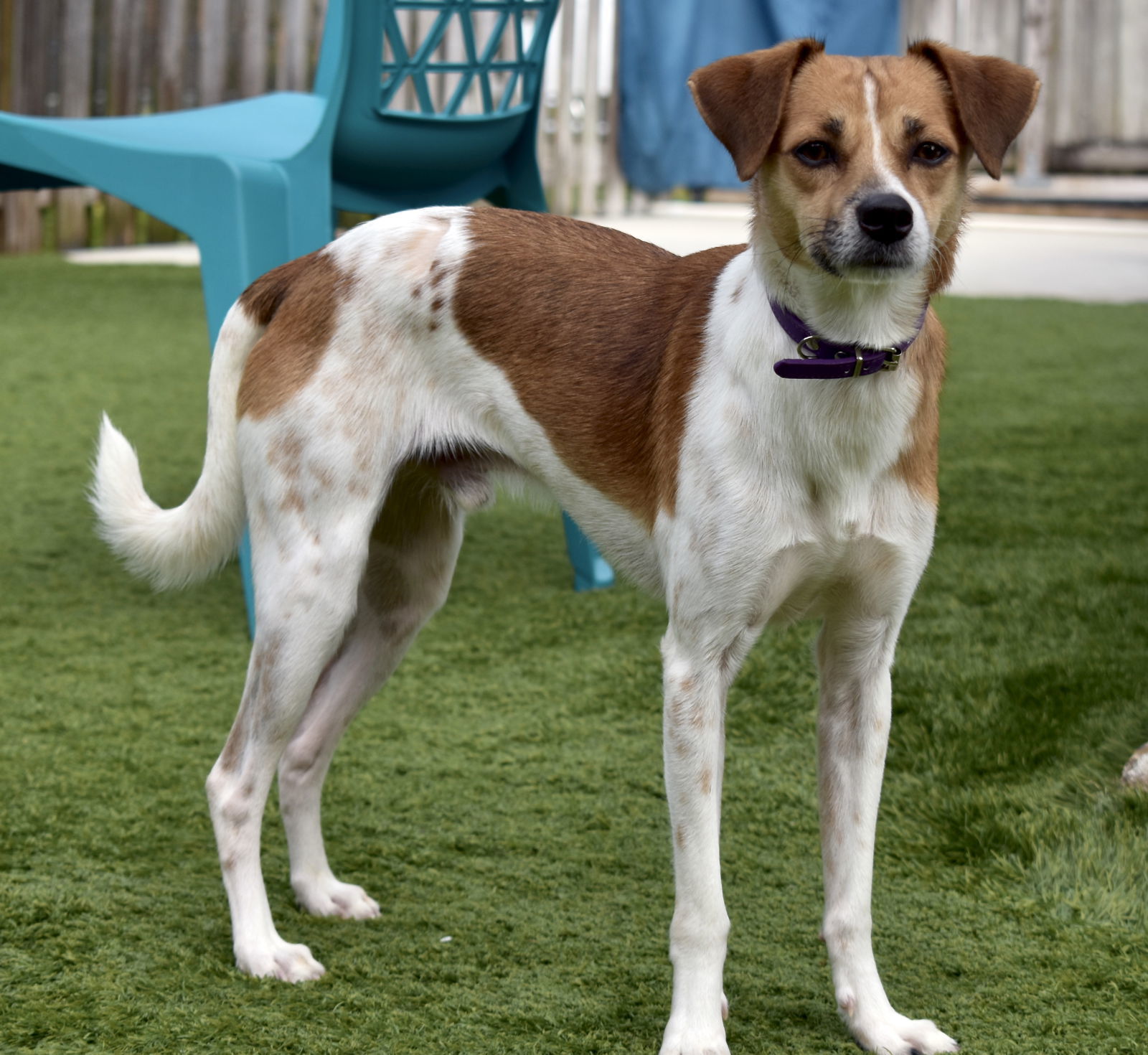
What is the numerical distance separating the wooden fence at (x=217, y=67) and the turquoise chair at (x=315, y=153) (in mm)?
6560

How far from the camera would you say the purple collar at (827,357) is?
6.47ft

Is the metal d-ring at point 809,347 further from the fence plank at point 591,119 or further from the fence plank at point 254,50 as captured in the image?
the fence plank at point 591,119

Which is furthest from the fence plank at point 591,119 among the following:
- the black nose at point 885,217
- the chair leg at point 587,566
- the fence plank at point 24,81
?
the black nose at point 885,217

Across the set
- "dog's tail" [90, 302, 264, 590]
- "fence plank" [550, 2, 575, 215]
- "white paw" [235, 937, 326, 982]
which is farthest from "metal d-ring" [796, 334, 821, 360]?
"fence plank" [550, 2, 575, 215]

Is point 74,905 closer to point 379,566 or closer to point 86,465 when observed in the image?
point 379,566

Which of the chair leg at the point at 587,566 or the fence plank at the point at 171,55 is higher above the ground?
the fence plank at the point at 171,55

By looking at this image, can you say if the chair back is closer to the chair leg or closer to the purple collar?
the chair leg

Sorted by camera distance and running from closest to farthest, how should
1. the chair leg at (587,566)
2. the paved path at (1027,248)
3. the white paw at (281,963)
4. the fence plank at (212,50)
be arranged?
the white paw at (281,963), the chair leg at (587,566), the paved path at (1027,248), the fence plank at (212,50)

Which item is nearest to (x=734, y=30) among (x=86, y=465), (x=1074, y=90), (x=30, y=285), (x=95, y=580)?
(x=1074, y=90)

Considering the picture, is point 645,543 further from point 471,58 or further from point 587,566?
point 471,58

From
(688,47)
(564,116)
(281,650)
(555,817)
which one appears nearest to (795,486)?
(281,650)

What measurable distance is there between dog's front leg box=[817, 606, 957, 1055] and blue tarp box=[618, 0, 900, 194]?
32.6ft

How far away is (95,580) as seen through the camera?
13.2 ft

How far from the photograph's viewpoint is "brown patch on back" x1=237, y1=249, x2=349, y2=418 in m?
2.40
